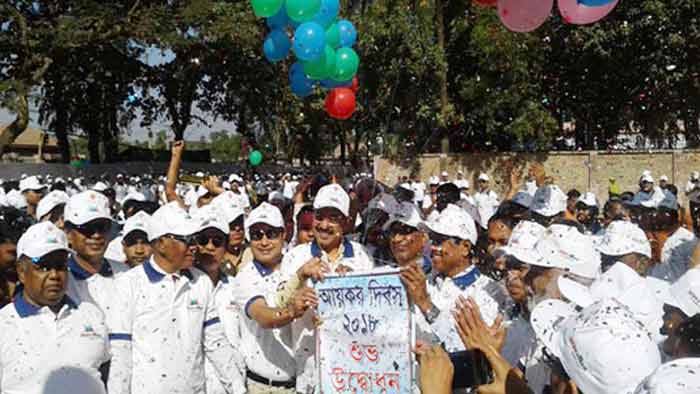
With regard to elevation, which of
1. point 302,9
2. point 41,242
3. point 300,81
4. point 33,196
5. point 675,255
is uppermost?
point 302,9

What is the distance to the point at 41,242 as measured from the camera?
3551 mm

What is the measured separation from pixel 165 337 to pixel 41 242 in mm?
827

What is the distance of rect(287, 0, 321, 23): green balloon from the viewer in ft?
22.9

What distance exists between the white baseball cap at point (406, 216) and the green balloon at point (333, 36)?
3112 mm

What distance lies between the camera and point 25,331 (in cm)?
342

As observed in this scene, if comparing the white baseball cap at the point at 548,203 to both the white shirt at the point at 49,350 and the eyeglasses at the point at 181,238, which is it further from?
the white shirt at the point at 49,350

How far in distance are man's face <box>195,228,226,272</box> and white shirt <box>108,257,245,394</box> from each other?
0.94 feet

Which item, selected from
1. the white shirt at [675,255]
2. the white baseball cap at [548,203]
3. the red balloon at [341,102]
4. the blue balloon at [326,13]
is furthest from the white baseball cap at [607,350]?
the red balloon at [341,102]

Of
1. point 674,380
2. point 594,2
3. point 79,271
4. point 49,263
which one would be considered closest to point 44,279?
point 49,263

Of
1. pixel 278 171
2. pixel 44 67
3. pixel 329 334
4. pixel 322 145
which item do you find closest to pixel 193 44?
pixel 44 67

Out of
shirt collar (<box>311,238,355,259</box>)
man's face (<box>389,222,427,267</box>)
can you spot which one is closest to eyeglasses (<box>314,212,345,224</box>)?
shirt collar (<box>311,238,355,259</box>)

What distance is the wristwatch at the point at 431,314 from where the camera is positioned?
369cm

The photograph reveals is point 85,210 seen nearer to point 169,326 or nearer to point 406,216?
point 169,326

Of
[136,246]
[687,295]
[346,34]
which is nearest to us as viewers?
[687,295]
